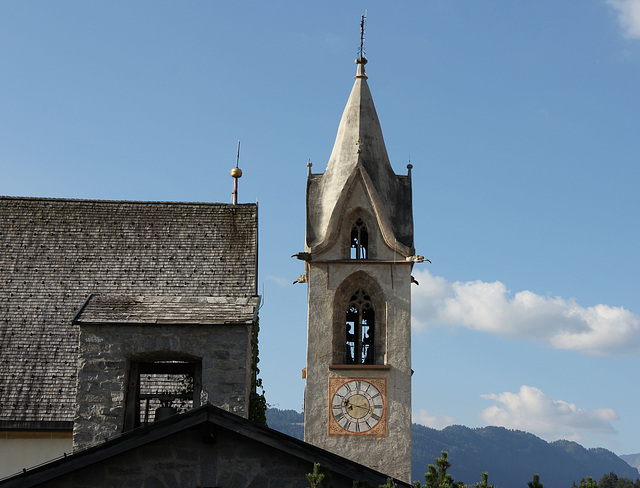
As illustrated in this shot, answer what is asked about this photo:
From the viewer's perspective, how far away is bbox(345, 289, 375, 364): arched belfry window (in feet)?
91.7

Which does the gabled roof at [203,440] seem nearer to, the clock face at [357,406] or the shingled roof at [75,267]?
the shingled roof at [75,267]

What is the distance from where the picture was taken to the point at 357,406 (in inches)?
1065

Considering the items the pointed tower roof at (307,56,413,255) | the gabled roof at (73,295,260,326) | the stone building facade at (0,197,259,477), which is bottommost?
the gabled roof at (73,295,260,326)

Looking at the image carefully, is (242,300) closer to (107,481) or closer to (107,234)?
(107,481)

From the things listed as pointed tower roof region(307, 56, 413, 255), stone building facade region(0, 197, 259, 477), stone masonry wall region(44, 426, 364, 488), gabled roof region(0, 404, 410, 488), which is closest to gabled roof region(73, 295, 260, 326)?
gabled roof region(0, 404, 410, 488)

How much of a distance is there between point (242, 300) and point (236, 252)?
11.8 m

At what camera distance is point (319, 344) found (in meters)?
27.7

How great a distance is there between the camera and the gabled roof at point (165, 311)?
1323 centimetres

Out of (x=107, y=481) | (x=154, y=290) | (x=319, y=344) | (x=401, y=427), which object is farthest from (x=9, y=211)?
(x=107, y=481)

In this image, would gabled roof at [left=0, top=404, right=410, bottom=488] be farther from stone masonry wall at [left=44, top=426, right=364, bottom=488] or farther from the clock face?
the clock face

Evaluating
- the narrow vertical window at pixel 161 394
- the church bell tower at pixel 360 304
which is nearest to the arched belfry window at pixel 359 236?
the church bell tower at pixel 360 304

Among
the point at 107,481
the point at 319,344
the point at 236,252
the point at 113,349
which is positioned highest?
the point at 236,252

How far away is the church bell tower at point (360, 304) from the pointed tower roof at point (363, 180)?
0.10 ft

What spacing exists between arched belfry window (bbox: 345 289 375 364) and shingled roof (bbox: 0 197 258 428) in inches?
146
